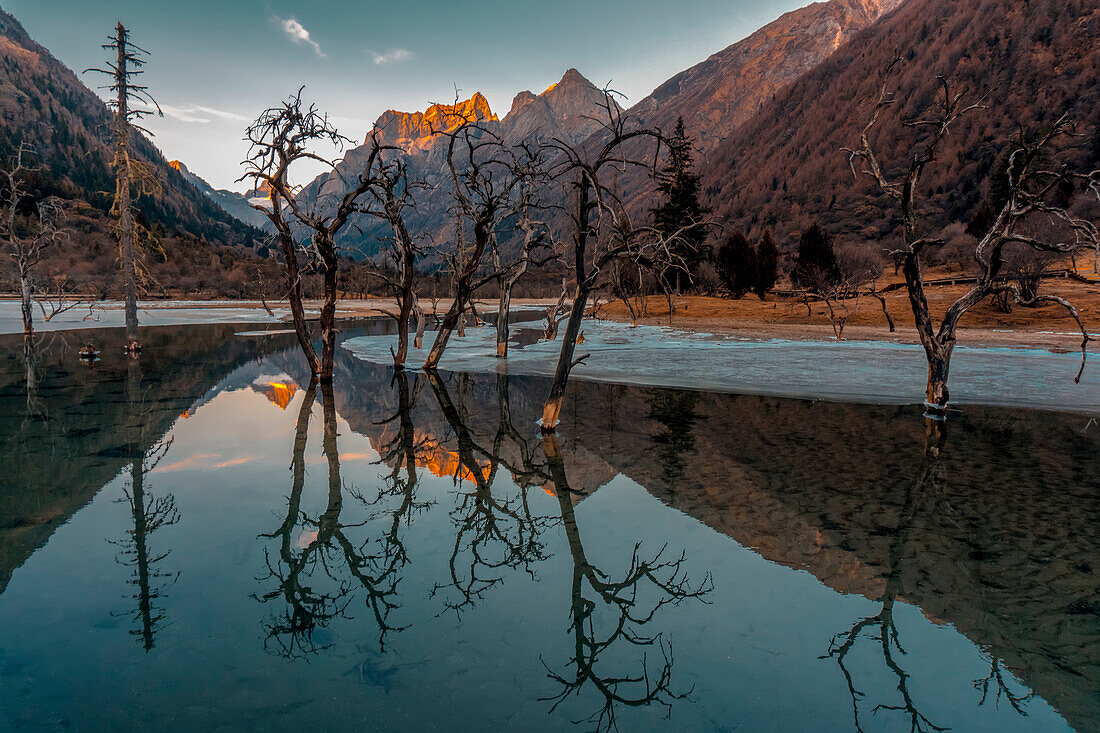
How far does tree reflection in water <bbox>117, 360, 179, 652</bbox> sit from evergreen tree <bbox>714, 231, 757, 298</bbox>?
2188 inches

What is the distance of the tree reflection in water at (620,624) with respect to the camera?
388 centimetres

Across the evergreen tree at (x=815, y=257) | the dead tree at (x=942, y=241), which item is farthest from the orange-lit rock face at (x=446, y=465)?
the evergreen tree at (x=815, y=257)

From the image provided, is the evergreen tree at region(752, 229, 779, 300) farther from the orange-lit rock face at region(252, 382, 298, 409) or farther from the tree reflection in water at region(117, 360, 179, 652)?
the tree reflection in water at region(117, 360, 179, 652)

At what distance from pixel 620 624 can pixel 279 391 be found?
590 inches

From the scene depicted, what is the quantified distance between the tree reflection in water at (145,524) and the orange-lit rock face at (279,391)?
10.9 feet

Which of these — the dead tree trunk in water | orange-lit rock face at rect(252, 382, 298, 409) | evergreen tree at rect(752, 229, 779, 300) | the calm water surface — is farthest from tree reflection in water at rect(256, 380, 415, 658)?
A: evergreen tree at rect(752, 229, 779, 300)

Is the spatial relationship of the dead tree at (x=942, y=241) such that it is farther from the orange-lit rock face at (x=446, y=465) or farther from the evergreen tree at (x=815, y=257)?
the evergreen tree at (x=815, y=257)

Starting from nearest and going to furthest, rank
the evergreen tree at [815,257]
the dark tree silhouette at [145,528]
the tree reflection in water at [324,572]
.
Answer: the tree reflection in water at [324,572]
the dark tree silhouette at [145,528]
the evergreen tree at [815,257]

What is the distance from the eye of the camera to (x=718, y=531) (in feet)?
22.3

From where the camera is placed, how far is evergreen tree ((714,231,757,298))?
57.3m

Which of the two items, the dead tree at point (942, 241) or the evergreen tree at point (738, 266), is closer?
the dead tree at point (942, 241)

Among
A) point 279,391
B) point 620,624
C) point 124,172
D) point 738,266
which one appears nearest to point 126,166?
point 124,172

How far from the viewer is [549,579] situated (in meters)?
5.53

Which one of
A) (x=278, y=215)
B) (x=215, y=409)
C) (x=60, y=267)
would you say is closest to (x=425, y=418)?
(x=215, y=409)
